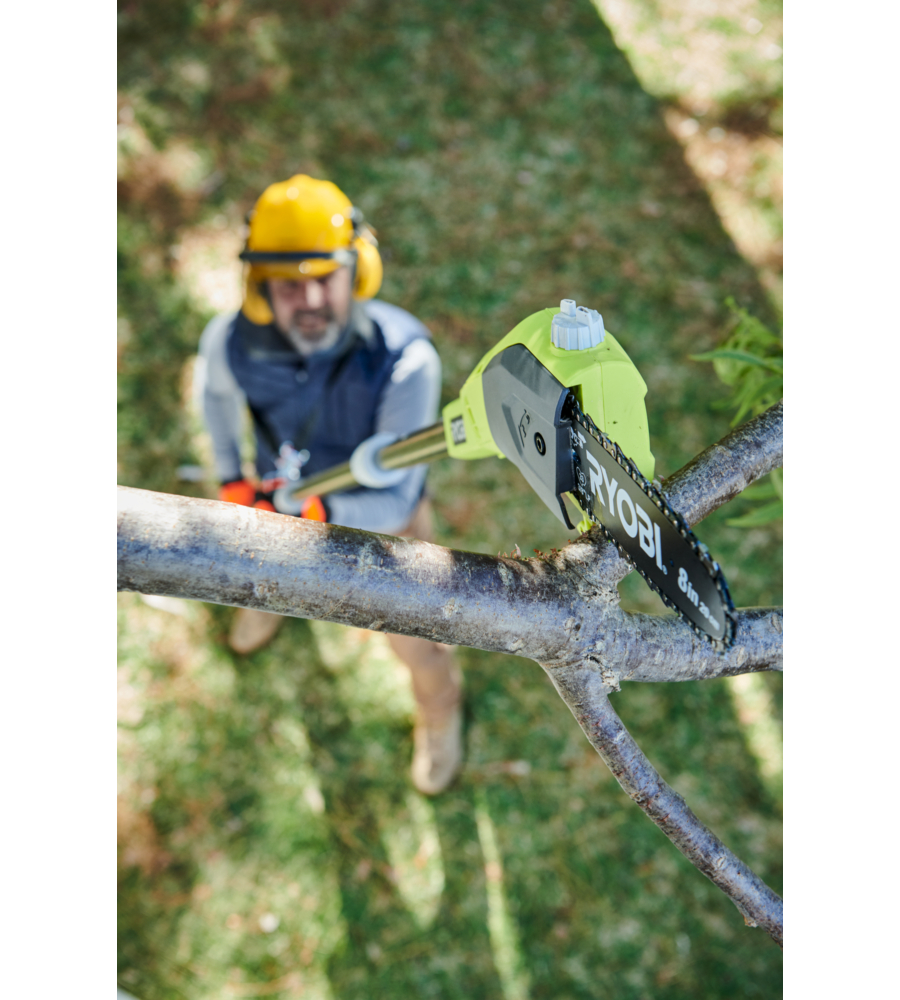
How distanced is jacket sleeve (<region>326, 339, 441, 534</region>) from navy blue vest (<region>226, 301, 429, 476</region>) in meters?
0.06

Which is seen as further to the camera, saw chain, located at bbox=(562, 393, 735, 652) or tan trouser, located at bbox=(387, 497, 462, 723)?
tan trouser, located at bbox=(387, 497, 462, 723)

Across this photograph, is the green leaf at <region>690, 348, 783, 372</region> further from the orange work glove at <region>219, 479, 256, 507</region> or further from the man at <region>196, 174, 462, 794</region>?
the orange work glove at <region>219, 479, 256, 507</region>

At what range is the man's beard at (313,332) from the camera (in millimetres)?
2480

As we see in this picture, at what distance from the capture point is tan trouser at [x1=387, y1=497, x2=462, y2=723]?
2.81 m

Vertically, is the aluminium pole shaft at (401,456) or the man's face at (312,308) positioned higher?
the man's face at (312,308)

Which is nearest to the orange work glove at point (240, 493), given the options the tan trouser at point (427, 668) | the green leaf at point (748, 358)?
the tan trouser at point (427, 668)

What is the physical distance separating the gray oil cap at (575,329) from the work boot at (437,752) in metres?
2.39

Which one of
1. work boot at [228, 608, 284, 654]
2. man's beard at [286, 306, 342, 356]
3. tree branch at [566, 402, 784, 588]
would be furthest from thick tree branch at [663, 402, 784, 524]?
work boot at [228, 608, 284, 654]

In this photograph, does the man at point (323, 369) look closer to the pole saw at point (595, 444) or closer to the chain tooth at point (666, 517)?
the pole saw at point (595, 444)

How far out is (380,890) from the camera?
3.05 m

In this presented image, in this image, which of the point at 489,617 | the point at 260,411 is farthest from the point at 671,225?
the point at 489,617

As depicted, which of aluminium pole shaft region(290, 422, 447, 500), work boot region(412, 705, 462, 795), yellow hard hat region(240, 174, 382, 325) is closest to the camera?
aluminium pole shaft region(290, 422, 447, 500)

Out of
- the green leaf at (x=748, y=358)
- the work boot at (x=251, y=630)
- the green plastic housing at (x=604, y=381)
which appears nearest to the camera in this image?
the green plastic housing at (x=604, y=381)

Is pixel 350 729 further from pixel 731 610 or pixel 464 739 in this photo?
pixel 731 610
